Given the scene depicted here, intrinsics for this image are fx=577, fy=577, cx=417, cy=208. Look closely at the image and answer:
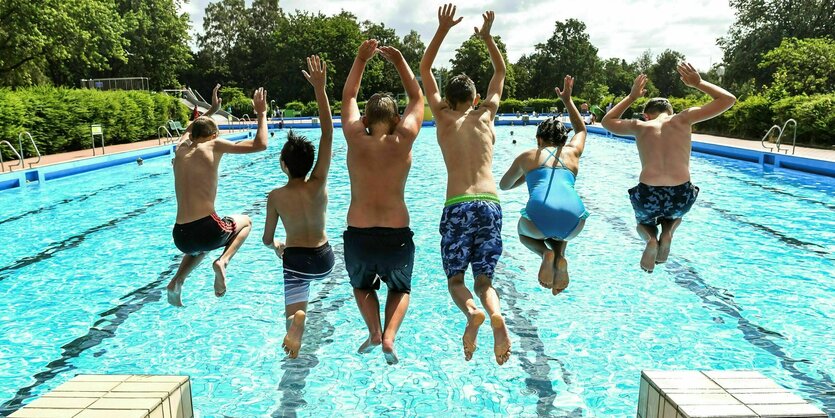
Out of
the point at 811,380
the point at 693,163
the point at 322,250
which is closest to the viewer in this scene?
the point at 322,250

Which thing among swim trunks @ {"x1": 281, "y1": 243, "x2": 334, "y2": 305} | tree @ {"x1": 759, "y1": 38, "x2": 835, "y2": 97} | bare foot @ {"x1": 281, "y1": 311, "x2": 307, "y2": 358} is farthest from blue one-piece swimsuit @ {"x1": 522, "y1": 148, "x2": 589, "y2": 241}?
tree @ {"x1": 759, "y1": 38, "x2": 835, "y2": 97}

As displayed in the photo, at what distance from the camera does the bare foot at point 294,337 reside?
12.1ft

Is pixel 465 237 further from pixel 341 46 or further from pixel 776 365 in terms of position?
pixel 341 46

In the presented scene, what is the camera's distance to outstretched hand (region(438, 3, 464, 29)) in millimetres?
4094

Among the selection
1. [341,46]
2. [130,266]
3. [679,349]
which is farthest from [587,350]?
[341,46]

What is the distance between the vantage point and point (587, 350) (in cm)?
524

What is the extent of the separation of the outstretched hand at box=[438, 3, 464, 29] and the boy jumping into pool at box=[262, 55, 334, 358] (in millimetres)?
918

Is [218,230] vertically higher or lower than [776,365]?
higher

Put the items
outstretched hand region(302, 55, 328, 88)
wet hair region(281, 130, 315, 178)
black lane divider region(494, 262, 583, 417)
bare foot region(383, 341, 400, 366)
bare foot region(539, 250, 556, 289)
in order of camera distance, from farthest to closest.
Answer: black lane divider region(494, 262, 583, 417), bare foot region(539, 250, 556, 289), outstretched hand region(302, 55, 328, 88), wet hair region(281, 130, 315, 178), bare foot region(383, 341, 400, 366)

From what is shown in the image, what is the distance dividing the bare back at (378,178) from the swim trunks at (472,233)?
348 millimetres

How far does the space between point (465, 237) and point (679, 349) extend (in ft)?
8.80

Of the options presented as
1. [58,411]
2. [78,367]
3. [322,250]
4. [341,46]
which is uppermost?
[341,46]

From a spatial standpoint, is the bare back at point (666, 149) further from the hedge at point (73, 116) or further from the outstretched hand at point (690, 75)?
the hedge at point (73, 116)

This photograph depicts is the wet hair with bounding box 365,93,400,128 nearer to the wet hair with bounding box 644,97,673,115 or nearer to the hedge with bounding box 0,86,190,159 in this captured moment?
the wet hair with bounding box 644,97,673,115
